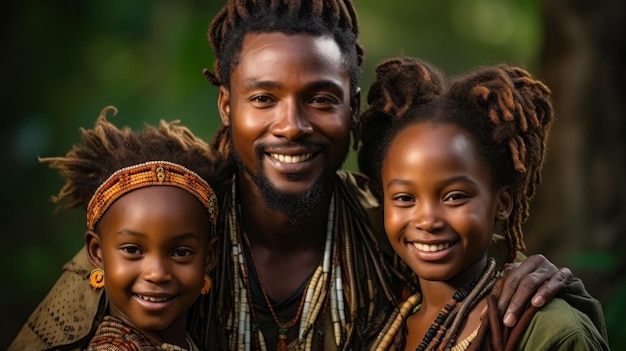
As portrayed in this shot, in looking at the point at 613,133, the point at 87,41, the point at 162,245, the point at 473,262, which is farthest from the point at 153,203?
the point at 87,41

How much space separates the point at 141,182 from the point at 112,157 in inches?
9.6

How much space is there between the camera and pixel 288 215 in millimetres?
4422

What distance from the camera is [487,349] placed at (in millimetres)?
3592

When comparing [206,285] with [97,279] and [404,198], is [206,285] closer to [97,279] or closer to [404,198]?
[97,279]

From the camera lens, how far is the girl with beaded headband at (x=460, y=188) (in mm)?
3756

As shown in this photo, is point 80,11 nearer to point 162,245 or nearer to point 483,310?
point 162,245

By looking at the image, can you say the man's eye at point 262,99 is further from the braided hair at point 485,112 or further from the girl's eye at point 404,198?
the girl's eye at point 404,198

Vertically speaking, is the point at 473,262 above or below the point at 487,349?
above

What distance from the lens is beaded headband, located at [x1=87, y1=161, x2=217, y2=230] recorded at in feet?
12.7

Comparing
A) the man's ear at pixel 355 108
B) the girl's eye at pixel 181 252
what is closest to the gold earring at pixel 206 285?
the girl's eye at pixel 181 252

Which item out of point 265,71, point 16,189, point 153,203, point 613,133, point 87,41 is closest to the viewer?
point 153,203

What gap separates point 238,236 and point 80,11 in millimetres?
4722

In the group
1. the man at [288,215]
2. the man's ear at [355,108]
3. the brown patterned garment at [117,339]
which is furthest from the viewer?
the man's ear at [355,108]

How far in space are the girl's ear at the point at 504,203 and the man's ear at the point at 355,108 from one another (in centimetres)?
84
